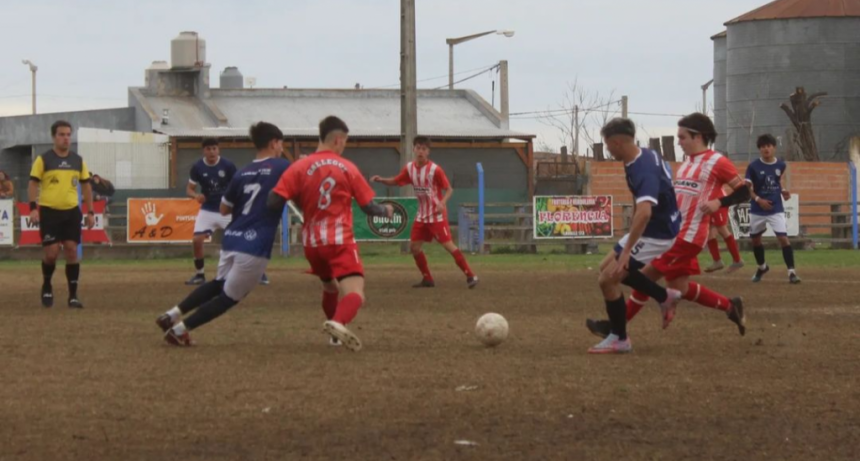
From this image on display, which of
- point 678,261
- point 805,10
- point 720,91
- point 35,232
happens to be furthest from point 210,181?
point 720,91

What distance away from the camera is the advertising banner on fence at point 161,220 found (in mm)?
27938

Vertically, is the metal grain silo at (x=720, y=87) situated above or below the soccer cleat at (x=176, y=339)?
above

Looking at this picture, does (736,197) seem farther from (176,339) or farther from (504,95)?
(504,95)

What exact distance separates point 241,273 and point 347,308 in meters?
0.85

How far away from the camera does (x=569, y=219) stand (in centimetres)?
2961

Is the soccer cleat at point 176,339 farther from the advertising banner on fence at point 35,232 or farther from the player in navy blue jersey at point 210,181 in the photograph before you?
the advertising banner on fence at point 35,232

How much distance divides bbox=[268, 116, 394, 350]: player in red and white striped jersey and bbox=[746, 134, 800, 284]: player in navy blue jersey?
9535mm

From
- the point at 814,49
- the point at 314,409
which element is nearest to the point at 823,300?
the point at 314,409

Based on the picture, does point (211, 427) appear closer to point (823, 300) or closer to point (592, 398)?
point (592, 398)

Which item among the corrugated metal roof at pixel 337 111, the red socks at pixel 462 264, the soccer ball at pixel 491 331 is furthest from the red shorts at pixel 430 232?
the corrugated metal roof at pixel 337 111

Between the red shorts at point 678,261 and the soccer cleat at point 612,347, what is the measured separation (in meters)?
0.83

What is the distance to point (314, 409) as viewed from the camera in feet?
24.3

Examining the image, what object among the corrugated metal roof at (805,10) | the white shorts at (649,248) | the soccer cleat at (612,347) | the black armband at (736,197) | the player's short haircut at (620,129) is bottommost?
the soccer cleat at (612,347)

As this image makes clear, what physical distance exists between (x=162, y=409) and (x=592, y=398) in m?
2.43
